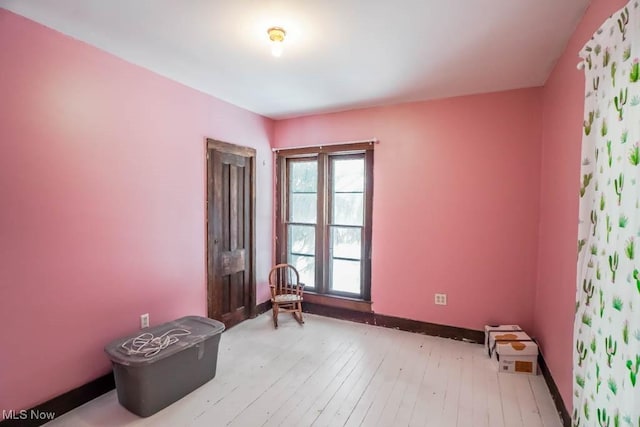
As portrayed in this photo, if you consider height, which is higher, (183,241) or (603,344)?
(183,241)

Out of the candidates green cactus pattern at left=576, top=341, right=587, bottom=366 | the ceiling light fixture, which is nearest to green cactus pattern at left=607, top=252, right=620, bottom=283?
green cactus pattern at left=576, top=341, right=587, bottom=366

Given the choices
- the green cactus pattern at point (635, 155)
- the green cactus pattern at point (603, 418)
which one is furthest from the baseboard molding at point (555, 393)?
the green cactus pattern at point (635, 155)

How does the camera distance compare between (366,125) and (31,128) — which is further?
(366,125)

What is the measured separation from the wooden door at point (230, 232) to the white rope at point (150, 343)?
3.00ft

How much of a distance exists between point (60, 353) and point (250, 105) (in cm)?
289

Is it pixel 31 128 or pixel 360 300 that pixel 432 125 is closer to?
pixel 360 300

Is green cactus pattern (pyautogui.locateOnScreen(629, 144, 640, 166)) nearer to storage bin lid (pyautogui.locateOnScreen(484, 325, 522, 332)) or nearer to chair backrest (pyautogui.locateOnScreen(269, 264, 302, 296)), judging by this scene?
storage bin lid (pyautogui.locateOnScreen(484, 325, 522, 332))

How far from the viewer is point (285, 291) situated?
4.13 meters

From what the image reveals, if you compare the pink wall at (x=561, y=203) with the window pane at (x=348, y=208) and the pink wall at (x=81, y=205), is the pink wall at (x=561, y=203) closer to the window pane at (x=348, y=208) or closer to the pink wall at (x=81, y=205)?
the window pane at (x=348, y=208)

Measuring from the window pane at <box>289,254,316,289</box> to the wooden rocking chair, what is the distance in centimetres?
12

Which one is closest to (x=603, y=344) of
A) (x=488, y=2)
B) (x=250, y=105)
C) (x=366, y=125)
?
(x=488, y=2)

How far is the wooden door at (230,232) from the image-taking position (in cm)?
339

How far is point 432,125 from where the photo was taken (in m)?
Result: 3.41

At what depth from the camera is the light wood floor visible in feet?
6.92
